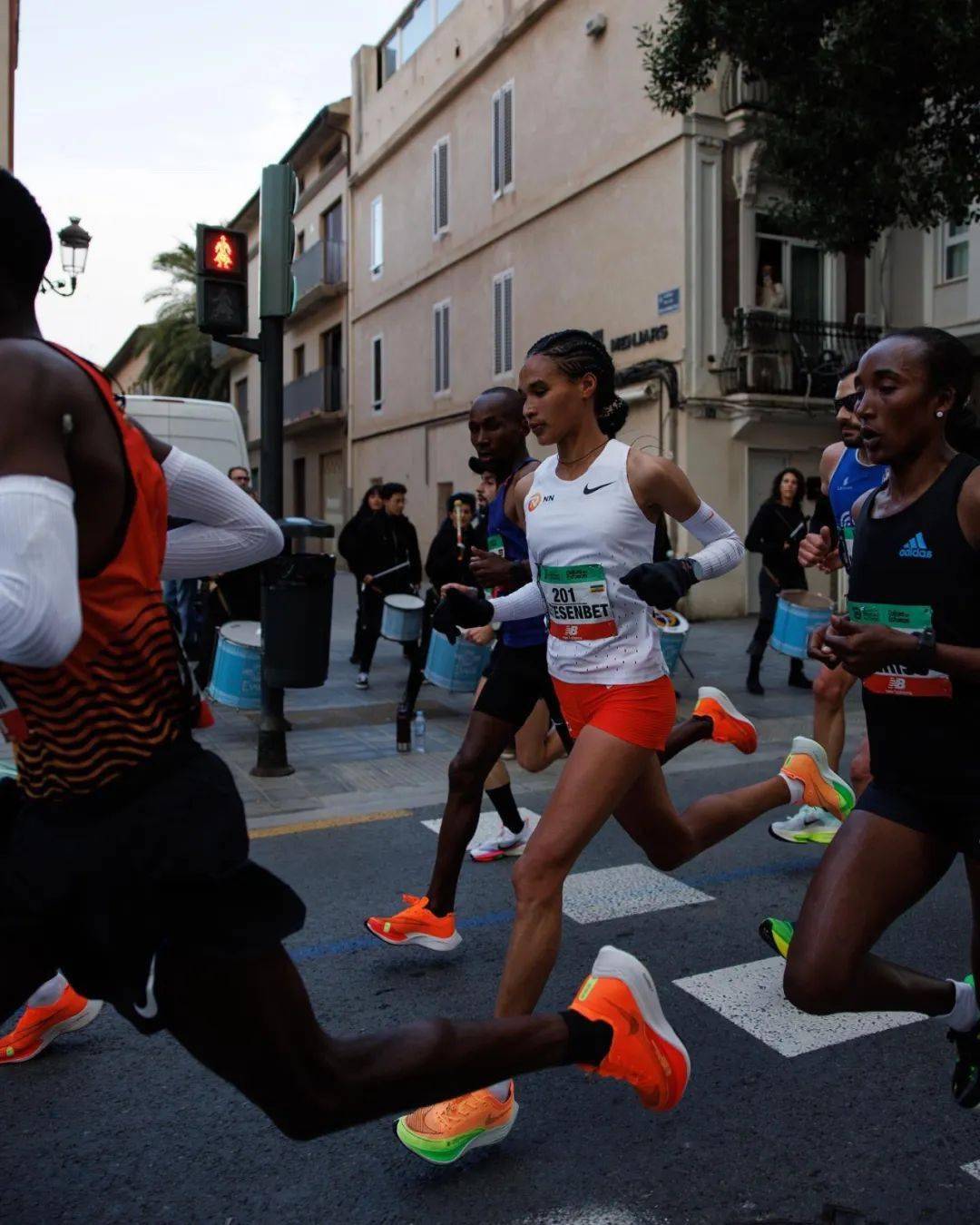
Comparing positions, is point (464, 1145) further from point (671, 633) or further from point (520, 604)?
point (671, 633)

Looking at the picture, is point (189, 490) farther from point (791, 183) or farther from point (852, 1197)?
point (791, 183)

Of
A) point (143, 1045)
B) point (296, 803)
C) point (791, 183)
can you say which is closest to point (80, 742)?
point (143, 1045)

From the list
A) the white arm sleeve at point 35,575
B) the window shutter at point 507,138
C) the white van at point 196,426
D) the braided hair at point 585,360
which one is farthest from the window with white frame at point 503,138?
the white arm sleeve at point 35,575

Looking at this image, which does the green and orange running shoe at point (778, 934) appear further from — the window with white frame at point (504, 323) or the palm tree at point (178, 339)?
the palm tree at point (178, 339)

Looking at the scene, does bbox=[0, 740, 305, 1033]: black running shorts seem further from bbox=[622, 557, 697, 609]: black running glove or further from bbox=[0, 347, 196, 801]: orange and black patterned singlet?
bbox=[622, 557, 697, 609]: black running glove

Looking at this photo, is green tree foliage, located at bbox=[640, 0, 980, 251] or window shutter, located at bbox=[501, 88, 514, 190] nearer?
green tree foliage, located at bbox=[640, 0, 980, 251]

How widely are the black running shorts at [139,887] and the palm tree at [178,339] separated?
36236 mm

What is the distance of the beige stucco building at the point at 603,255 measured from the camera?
1684 centimetres

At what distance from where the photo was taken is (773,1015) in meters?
3.54

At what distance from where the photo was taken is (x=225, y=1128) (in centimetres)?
290

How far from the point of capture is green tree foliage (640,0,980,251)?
10328 mm

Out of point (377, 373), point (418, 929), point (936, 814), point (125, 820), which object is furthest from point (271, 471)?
point (377, 373)

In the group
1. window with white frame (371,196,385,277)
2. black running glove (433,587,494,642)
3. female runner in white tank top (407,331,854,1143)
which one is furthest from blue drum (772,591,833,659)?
window with white frame (371,196,385,277)

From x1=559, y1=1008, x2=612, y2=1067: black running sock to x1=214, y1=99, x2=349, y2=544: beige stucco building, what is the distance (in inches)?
1129
